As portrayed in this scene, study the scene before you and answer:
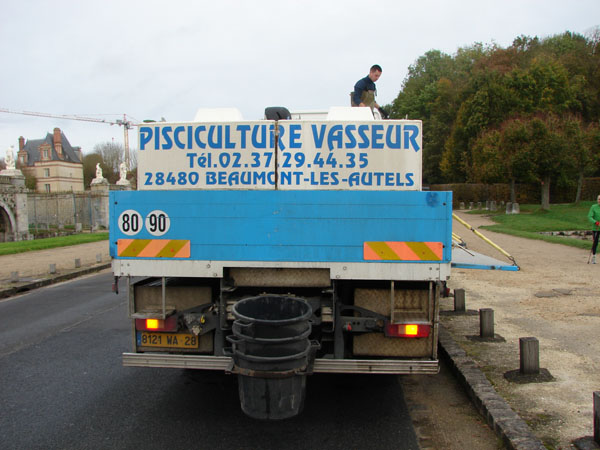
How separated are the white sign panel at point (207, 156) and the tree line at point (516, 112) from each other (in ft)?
60.1

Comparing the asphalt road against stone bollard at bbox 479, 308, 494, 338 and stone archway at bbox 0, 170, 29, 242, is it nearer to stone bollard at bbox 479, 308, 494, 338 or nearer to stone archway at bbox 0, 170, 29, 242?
stone bollard at bbox 479, 308, 494, 338

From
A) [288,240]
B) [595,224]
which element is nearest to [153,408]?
[288,240]

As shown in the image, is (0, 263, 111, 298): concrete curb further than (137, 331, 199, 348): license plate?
Yes

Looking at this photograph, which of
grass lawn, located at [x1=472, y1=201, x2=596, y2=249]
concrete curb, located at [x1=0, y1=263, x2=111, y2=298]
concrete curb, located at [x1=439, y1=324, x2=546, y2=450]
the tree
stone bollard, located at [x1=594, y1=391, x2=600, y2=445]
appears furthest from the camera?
the tree

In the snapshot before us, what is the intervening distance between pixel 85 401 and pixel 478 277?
9679mm

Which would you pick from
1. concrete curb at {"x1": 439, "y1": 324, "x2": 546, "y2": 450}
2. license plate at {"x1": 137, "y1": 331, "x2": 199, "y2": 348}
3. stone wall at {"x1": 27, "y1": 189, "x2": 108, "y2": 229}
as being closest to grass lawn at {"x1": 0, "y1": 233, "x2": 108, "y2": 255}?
stone wall at {"x1": 27, "y1": 189, "x2": 108, "y2": 229}

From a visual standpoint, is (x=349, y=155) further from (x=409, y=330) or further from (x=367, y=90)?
(x=367, y=90)

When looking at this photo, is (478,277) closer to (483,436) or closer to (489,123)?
(483,436)

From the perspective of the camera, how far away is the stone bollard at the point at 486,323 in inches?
250

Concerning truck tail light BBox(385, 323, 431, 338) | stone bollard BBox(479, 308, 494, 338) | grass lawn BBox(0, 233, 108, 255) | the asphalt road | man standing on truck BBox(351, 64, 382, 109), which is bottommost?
grass lawn BBox(0, 233, 108, 255)

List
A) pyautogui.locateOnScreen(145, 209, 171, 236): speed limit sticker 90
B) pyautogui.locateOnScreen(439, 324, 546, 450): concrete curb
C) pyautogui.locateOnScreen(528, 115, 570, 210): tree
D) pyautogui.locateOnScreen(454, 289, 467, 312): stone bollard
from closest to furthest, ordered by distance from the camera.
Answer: pyautogui.locateOnScreen(439, 324, 546, 450): concrete curb
pyautogui.locateOnScreen(145, 209, 171, 236): speed limit sticker 90
pyautogui.locateOnScreen(454, 289, 467, 312): stone bollard
pyautogui.locateOnScreen(528, 115, 570, 210): tree

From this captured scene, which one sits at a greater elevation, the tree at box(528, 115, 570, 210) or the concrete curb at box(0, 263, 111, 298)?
the tree at box(528, 115, 570, 210)

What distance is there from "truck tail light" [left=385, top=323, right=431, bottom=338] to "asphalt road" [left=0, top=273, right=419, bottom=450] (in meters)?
0.83

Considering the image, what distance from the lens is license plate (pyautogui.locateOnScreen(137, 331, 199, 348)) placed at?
4.50 m
